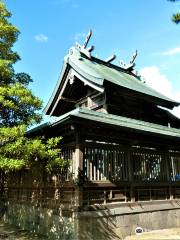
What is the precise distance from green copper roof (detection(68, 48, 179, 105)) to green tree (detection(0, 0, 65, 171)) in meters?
3.08

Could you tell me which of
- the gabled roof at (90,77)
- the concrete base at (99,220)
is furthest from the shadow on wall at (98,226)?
the gabled roof at (90,77)

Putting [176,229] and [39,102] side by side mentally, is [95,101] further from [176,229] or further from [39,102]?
[176,229]

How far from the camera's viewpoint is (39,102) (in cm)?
1308

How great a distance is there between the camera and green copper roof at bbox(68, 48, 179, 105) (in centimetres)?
1469

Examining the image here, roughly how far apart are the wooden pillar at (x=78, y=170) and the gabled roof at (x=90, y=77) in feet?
13.1

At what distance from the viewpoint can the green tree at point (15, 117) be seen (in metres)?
10.7

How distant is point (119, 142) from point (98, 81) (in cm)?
330

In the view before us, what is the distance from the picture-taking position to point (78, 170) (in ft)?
35.2

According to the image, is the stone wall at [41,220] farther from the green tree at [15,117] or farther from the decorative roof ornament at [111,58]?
the decorative roof ornament at [111,58]

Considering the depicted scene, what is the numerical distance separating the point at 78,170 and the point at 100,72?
799 centimetres

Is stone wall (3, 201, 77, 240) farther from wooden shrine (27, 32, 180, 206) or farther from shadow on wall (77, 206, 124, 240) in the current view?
wooden shrine (27, 32, 180, 206)

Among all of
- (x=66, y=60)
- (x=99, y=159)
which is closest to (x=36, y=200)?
(x=99, y=159)

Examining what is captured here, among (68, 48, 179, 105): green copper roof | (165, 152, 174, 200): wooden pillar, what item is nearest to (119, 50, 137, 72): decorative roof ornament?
(68, 48, 179, 105): green copper roof

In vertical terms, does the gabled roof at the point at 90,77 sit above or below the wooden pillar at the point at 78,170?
above
